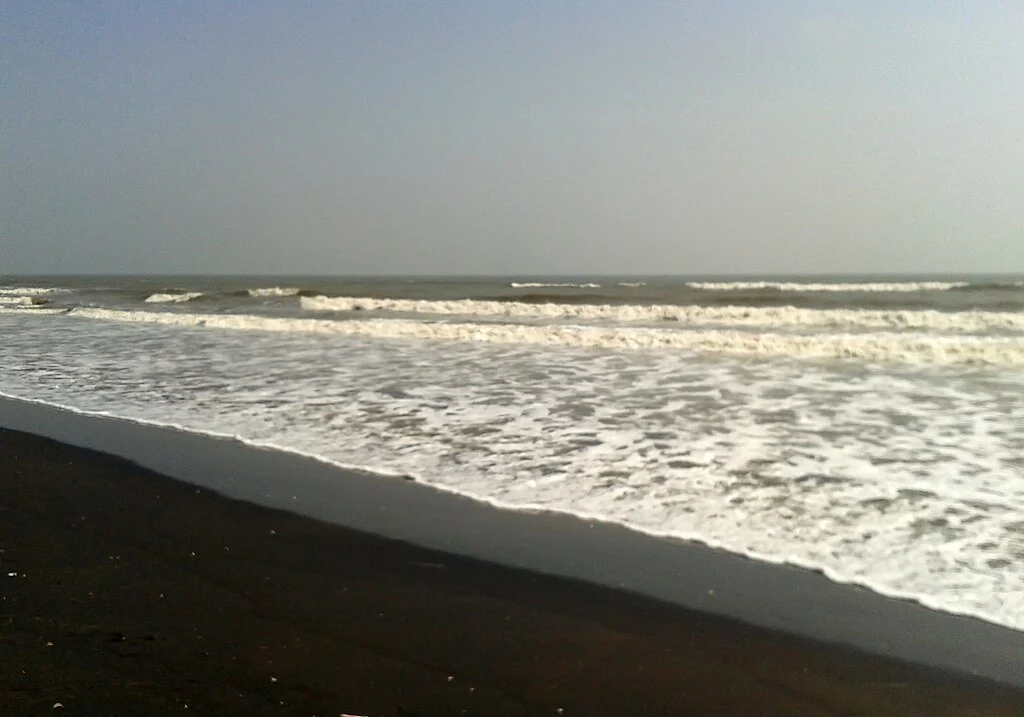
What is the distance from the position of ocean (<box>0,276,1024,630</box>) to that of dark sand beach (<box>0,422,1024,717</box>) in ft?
3.40

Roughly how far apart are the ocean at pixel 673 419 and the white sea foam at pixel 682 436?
0.03 meters

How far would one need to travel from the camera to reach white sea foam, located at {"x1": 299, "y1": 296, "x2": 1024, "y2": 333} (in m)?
17.4

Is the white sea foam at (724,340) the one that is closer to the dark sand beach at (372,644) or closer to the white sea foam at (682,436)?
the white sea foam at (682,436)

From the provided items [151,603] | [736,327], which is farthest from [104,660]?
[736,327]

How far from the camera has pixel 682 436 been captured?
6.78 m

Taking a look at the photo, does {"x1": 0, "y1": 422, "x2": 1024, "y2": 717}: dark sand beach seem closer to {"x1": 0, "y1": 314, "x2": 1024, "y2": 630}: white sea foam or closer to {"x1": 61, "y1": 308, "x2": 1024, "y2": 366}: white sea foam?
{"x1": 0, "y1": 314, "x2": 1024, "y2": 630}: white sea foam

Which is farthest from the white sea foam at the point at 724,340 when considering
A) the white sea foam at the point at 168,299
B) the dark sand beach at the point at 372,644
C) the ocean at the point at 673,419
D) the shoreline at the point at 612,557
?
the white sea foam at the point at 168,299

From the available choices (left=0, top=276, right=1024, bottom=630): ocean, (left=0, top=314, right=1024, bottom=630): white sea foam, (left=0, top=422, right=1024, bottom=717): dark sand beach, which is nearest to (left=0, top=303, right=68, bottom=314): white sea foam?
(left=0, top=276, right=1024, bottom=630): ocean

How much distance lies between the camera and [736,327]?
18.3 meters

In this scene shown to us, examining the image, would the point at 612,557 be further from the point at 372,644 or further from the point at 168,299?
the point at 168,299

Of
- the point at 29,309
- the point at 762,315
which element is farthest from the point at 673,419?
the point at 29,309

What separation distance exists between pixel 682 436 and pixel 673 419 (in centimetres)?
76

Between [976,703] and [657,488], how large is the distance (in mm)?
2689

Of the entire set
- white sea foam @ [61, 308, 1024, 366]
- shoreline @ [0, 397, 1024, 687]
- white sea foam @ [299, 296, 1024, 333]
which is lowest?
shoreline @ [0, 397, 1024, 687]
